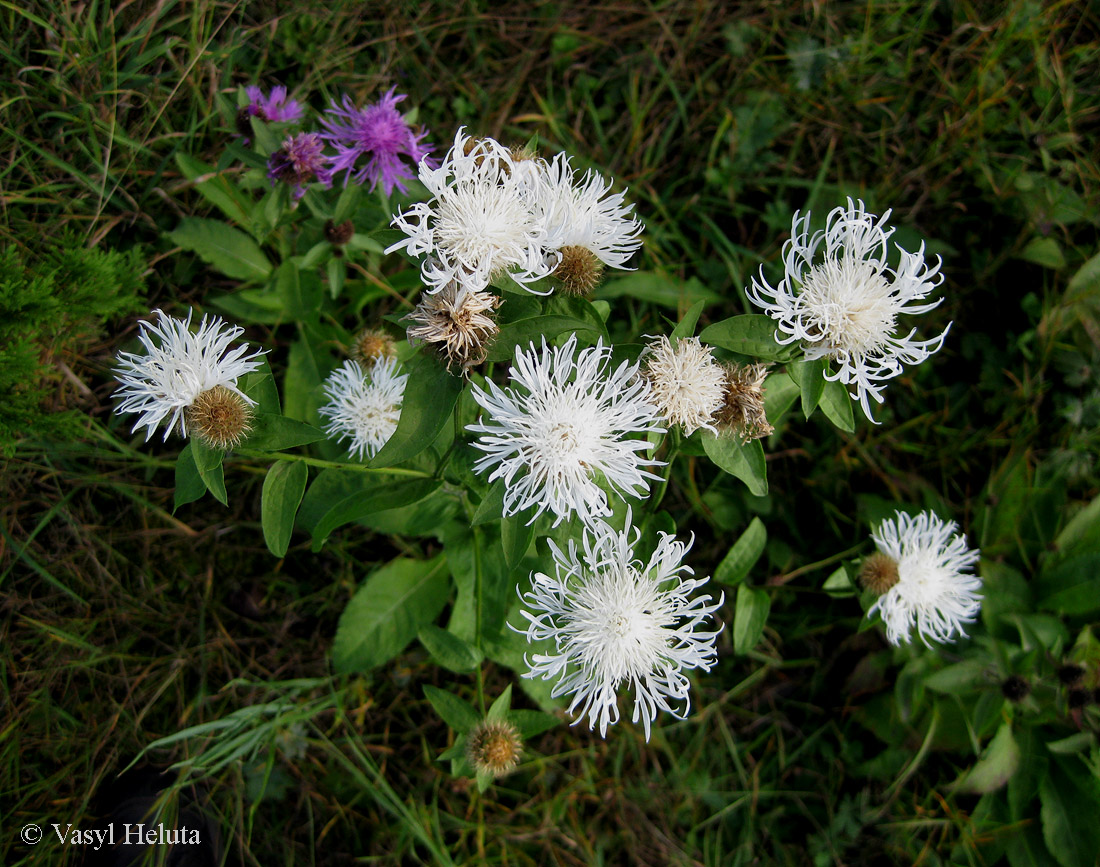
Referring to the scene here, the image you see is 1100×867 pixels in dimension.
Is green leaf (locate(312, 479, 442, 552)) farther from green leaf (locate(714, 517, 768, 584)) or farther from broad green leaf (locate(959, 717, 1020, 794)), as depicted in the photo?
broad green leaf (locate(959, 717, 1020, 794))

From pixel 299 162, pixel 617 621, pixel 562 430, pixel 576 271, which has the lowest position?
pixel 617 621

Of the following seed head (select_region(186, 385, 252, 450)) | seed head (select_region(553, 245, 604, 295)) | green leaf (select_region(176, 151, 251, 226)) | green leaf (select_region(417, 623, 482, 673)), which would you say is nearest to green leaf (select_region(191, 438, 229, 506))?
seed head (select_region(186, 385, 252, 450))

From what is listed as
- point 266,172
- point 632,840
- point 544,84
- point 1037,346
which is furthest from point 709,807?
point 544,84

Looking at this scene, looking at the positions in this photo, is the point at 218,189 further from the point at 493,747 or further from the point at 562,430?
the point at 493,747

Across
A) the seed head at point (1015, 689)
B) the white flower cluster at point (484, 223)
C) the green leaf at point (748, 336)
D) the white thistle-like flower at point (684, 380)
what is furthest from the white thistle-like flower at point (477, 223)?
the seed head at point (1015, 689)

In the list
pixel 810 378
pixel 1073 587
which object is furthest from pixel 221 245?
pixel 1073 587

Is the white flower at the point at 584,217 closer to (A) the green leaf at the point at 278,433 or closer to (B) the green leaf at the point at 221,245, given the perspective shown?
(A) the green leaf at the point at 278,433

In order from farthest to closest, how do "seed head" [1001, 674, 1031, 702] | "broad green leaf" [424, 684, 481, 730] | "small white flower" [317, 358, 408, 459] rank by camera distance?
"seed head" [1001, 674, 1031, 702], "small white flower" [317, 358, 408, 459], "broad green leaf" [424, 684, 481, 730]
